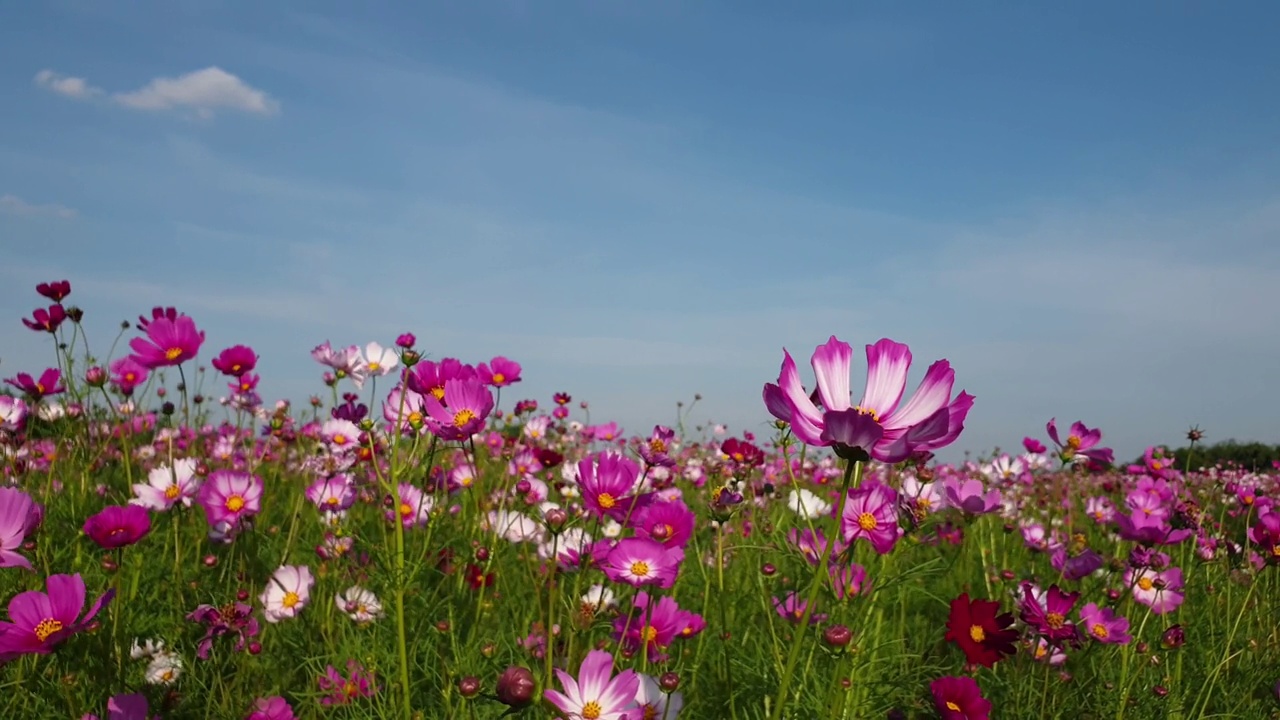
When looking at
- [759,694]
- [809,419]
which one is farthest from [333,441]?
[809,419]

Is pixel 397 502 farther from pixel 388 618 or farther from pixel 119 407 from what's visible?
pixel 119 407

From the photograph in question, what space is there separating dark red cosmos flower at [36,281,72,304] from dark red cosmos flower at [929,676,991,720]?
2995 mm

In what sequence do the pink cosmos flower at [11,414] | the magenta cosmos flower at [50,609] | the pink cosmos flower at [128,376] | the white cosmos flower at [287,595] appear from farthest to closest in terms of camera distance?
the pink cosmos flower at [128,376] < the pink cosmos flower at [11,414] < the white cosmos flower at [287,595] < the magenta cosmos flower at [50,609]

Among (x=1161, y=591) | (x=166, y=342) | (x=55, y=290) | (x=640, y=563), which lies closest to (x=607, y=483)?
(x=640, y=563)

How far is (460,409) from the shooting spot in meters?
1.70

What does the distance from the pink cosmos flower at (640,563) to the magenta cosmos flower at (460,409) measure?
1.21ft

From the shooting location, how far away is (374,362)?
2.97 metres

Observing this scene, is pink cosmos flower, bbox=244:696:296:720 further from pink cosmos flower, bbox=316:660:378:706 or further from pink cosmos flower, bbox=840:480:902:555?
pink cosmos flower, bbox=840:480:902:555

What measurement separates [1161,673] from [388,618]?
2.20 m

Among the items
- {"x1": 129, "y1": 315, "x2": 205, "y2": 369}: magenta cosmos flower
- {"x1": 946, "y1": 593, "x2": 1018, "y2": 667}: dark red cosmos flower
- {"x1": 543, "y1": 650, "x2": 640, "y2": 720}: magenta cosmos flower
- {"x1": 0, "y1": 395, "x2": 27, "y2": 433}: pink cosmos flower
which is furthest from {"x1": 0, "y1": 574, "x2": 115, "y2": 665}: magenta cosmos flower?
{"x1": 0, "y1": 395, "x2": 27, "y2": 433}: pink cosmos flower

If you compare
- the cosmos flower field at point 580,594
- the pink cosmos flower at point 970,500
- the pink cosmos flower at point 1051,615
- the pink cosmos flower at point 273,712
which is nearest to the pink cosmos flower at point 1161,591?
the cosmos flower field at point 580,594

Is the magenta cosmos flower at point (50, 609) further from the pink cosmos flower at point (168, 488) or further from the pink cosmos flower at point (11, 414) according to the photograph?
the pink cosmos flower at point (11, 414)

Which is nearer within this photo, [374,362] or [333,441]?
[374,362]

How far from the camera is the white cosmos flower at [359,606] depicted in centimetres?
213
